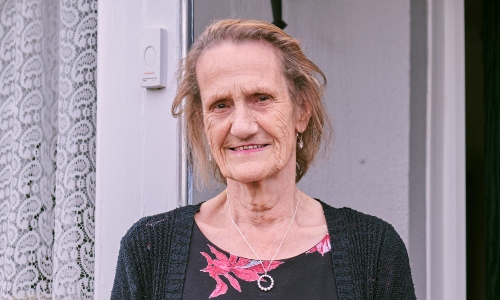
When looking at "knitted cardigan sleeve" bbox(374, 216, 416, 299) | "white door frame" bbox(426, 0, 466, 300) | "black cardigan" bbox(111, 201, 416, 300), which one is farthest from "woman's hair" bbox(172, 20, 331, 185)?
"white door frame" bbox(426, 0, 466, 300)

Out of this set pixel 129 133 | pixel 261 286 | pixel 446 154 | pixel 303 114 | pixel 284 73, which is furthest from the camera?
pixel 446 154

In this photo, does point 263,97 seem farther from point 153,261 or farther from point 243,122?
point 153,261

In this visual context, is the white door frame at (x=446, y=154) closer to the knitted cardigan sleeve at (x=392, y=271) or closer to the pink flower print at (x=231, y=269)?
the knitted cardigan sleeve at (x=392, y=271)

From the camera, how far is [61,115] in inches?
88.7

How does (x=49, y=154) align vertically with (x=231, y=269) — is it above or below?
above

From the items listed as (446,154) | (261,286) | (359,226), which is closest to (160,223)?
(261,286)

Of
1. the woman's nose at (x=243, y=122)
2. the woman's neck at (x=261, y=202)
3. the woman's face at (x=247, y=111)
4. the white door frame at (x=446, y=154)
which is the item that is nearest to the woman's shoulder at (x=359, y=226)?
the woman's neck at (x=261, y=202)

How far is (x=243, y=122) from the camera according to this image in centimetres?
176

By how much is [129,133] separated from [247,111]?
573 mm

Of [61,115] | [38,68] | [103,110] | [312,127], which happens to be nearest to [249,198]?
[312,127]

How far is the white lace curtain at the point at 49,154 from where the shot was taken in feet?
7.26

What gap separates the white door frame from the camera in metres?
2.60

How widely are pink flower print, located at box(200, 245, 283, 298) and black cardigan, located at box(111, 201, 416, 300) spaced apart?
0.08 m

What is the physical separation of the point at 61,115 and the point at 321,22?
50.9 inches
